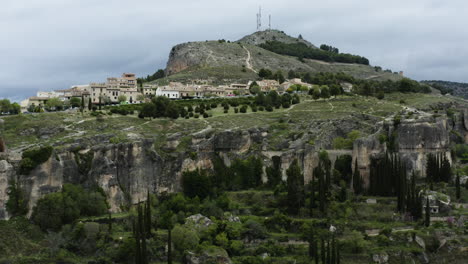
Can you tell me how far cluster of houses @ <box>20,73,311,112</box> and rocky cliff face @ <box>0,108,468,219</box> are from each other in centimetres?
2661

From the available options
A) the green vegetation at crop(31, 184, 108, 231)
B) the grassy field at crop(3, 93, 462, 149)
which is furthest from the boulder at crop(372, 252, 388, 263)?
the green vegetation at crop(31, 184, 108, 231)

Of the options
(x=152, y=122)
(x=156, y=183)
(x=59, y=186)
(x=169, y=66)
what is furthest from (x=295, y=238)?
(x=169, y=66)

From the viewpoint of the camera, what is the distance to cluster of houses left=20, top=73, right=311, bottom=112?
3728 inches

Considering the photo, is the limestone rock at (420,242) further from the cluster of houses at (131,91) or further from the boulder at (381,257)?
the cluster of houses at (131,91)

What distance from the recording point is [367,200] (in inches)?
2430

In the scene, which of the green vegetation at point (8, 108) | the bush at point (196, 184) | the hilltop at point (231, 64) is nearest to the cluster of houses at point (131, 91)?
the green vegetation at point (8, 108)

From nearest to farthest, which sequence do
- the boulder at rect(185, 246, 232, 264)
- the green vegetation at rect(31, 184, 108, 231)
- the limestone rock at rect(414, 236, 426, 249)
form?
the boulder at rect(185, 246, 232, 264) → the green vegetation at rect(31, 184, 108, 231) → the limestone rock at rect(414, 236, 426, 249)

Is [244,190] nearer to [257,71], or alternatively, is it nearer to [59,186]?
[59,186]

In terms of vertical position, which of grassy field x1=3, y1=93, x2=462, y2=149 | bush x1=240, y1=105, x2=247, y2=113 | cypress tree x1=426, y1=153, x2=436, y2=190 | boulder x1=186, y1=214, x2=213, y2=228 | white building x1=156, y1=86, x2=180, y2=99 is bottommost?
boulder x1=186, y1=214, x2=213, y2=228

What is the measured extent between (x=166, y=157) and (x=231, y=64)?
7064cm

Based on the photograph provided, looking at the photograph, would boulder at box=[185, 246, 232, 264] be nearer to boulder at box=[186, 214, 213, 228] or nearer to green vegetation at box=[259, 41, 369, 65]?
boulder at box=[186, 214, 213, 228]

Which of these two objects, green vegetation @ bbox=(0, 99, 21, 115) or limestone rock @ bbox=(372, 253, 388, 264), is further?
green vegetation @ bbox=(0, 99, 21, 115)

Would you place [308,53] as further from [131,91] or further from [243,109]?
[243,109]

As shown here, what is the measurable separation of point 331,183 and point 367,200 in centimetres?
535
